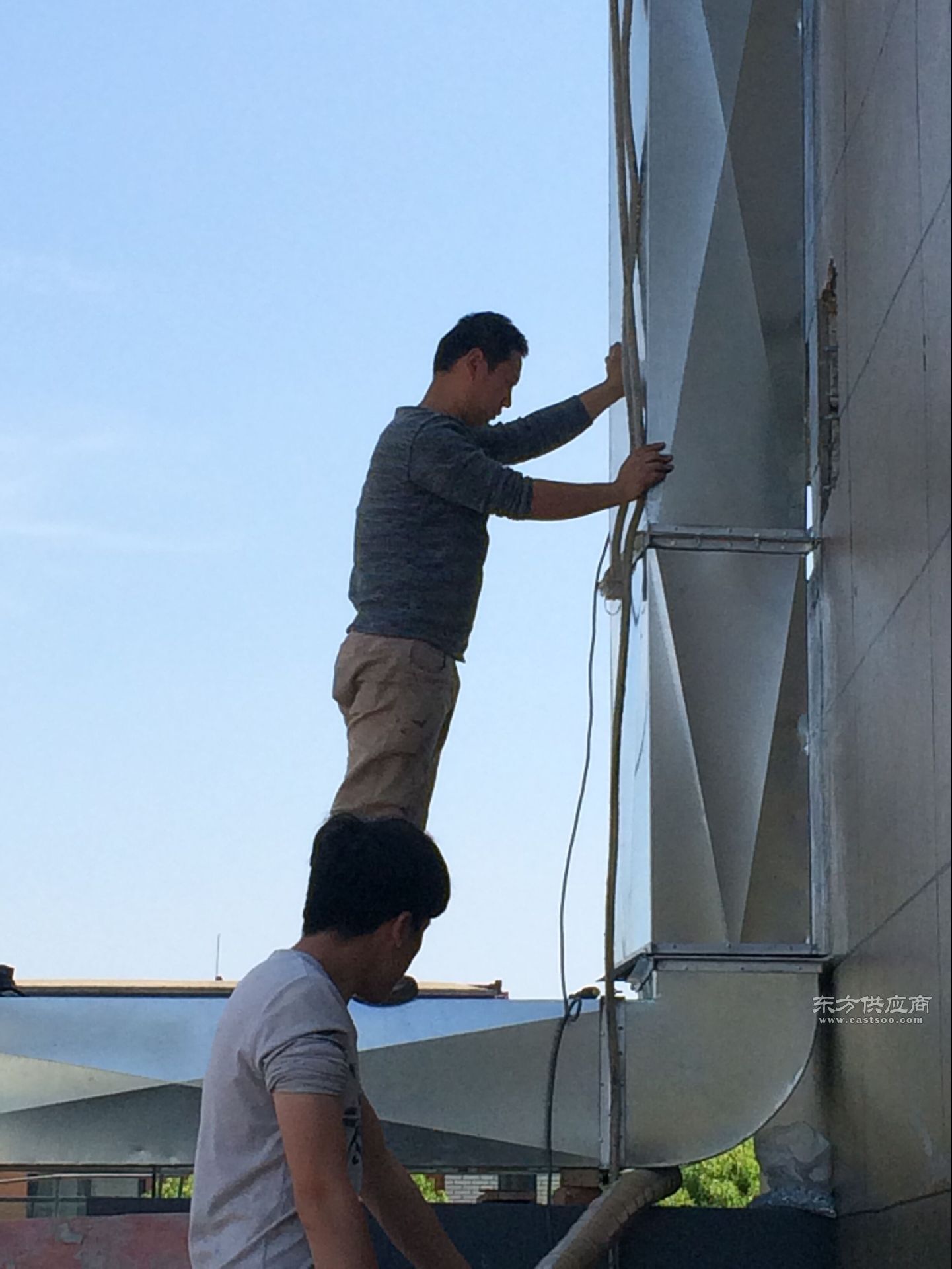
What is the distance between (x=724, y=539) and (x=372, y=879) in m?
1.99

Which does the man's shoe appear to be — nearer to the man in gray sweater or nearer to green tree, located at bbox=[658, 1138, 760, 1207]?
the man in gray sweater

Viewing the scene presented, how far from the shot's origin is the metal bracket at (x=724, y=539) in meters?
4.16

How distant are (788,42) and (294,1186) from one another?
3.31 m

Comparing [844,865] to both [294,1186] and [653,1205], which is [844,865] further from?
[294,1186]

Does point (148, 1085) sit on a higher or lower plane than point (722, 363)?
lower

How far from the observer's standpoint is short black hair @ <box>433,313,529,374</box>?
4.22 m

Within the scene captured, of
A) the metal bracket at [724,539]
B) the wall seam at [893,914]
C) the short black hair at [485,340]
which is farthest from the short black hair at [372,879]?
the short black hair at [485,340]

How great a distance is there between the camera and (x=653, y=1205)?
3783 mm

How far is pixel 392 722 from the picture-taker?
3.96 metres

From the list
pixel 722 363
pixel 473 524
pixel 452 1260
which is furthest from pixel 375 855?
pixel 722 363

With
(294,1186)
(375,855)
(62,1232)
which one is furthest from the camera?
(62,1232)

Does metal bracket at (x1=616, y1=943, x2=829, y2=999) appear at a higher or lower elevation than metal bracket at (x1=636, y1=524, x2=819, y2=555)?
lower

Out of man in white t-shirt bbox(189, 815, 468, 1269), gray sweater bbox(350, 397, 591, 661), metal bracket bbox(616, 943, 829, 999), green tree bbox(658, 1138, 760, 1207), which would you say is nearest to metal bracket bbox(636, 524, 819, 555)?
gray sweater bbox(350, 397, 591, 661)

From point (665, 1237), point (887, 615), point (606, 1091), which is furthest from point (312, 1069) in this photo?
point (665, 1237)
